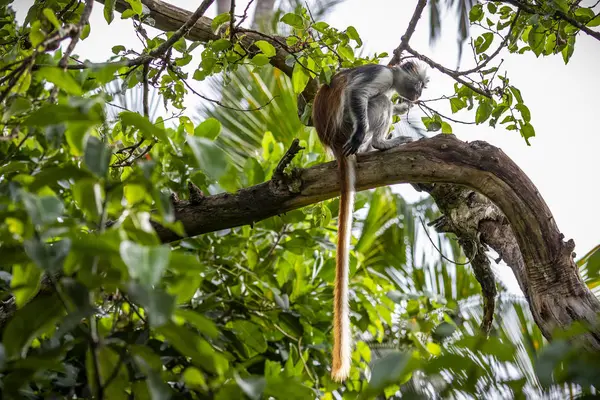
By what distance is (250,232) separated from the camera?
2.80 metres

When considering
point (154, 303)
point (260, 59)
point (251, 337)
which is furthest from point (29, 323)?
→ point (251, 337)

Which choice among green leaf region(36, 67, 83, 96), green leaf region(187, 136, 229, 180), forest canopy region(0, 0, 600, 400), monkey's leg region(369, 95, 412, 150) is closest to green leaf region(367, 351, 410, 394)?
forest canopy region(0, 0, 600, 400)

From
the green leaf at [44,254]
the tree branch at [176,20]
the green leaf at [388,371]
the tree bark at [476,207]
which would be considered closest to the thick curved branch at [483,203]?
the tree bark at [476,207]

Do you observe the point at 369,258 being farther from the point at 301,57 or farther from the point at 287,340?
the point at 301,57

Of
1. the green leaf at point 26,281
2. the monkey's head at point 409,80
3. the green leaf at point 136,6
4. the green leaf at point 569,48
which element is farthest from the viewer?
the monkey's head at point 409,80

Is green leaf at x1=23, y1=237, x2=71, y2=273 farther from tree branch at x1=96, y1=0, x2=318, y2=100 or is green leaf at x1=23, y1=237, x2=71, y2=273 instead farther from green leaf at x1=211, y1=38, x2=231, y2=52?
tree branch at x1=96, y1=0, x2=318, y2=100

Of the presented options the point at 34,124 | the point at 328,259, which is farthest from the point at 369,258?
the point at 34,124

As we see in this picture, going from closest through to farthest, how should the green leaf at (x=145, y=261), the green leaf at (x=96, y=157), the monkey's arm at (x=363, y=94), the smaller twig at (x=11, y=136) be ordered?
1. the green leaf at (x=145, y=261)
2. the green leaf at (x=96, y=157)
3. the smaller twig at (x=11, y=136)
4. the monkey's arm at (x=363, y=94)

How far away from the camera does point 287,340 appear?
277cm

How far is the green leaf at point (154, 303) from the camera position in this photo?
2.04 feet

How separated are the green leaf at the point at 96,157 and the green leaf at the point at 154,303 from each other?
0.55 ft

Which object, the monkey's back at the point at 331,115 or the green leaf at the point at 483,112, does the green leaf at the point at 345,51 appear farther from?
the monkey's back at the point at 331,115

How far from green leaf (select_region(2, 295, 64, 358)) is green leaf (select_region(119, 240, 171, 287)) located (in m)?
0.27

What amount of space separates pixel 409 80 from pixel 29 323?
2.81 m
